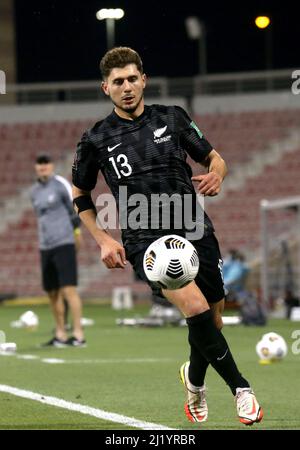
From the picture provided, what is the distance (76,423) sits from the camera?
6582 millimetres

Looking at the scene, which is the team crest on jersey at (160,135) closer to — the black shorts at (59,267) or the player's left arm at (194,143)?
the player's left arm at (194,143)

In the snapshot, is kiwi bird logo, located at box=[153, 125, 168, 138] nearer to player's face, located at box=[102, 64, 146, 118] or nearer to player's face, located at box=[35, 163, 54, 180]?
player's face, located at box=[102, 64, 146, 118]

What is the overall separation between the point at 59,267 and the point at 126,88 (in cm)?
627

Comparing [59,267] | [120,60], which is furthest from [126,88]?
[59,267]

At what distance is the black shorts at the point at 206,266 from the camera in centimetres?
655

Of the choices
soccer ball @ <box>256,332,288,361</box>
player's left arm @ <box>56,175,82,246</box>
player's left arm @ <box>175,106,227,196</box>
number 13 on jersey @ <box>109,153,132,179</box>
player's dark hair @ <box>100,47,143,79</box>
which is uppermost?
player's dark hair @ <box>100,47,143,79</box>

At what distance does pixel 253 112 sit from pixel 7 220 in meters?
6.63

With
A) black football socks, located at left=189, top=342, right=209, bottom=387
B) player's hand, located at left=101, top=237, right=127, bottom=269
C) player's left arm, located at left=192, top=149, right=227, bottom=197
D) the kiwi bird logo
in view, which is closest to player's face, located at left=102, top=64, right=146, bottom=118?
the kiwi bird logo

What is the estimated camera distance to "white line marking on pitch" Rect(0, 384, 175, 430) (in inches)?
254

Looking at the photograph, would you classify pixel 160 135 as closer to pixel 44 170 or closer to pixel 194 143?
pixel 194 143

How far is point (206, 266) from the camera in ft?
21.5

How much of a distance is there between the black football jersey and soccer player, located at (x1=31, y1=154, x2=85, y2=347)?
235 inches

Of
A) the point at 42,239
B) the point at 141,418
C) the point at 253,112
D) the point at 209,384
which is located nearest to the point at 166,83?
the point at 253,112
